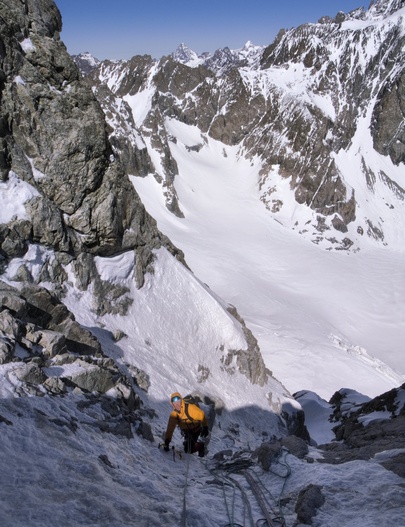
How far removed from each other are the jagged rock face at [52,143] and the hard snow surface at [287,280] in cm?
2245

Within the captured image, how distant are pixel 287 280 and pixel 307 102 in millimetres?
52937

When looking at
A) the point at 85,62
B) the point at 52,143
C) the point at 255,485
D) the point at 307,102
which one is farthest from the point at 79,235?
the point at 85,62

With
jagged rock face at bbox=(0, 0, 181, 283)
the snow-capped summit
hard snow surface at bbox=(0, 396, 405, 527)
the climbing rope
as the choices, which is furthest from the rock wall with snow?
the snow-capped summit

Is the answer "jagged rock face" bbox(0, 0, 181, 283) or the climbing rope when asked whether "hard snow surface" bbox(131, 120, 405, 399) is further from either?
the climbing rope

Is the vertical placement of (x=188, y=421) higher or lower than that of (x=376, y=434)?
lower

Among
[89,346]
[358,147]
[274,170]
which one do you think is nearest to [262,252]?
[274,170]

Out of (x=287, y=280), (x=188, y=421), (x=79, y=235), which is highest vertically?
(x=287, y=280)

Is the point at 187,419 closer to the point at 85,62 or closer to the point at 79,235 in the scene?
the point at 79,235

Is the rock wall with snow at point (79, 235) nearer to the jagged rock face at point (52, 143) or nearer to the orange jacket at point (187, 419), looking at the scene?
the jagged rock face at point (52, 143)

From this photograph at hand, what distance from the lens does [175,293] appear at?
2116cm

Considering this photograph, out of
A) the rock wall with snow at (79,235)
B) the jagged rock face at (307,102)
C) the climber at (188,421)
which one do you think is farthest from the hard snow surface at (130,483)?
the jagged rock face at (307,102)

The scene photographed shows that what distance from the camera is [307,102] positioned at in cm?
10181

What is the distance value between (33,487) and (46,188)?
1389 cm

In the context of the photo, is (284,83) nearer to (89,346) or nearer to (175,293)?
(175,293)
